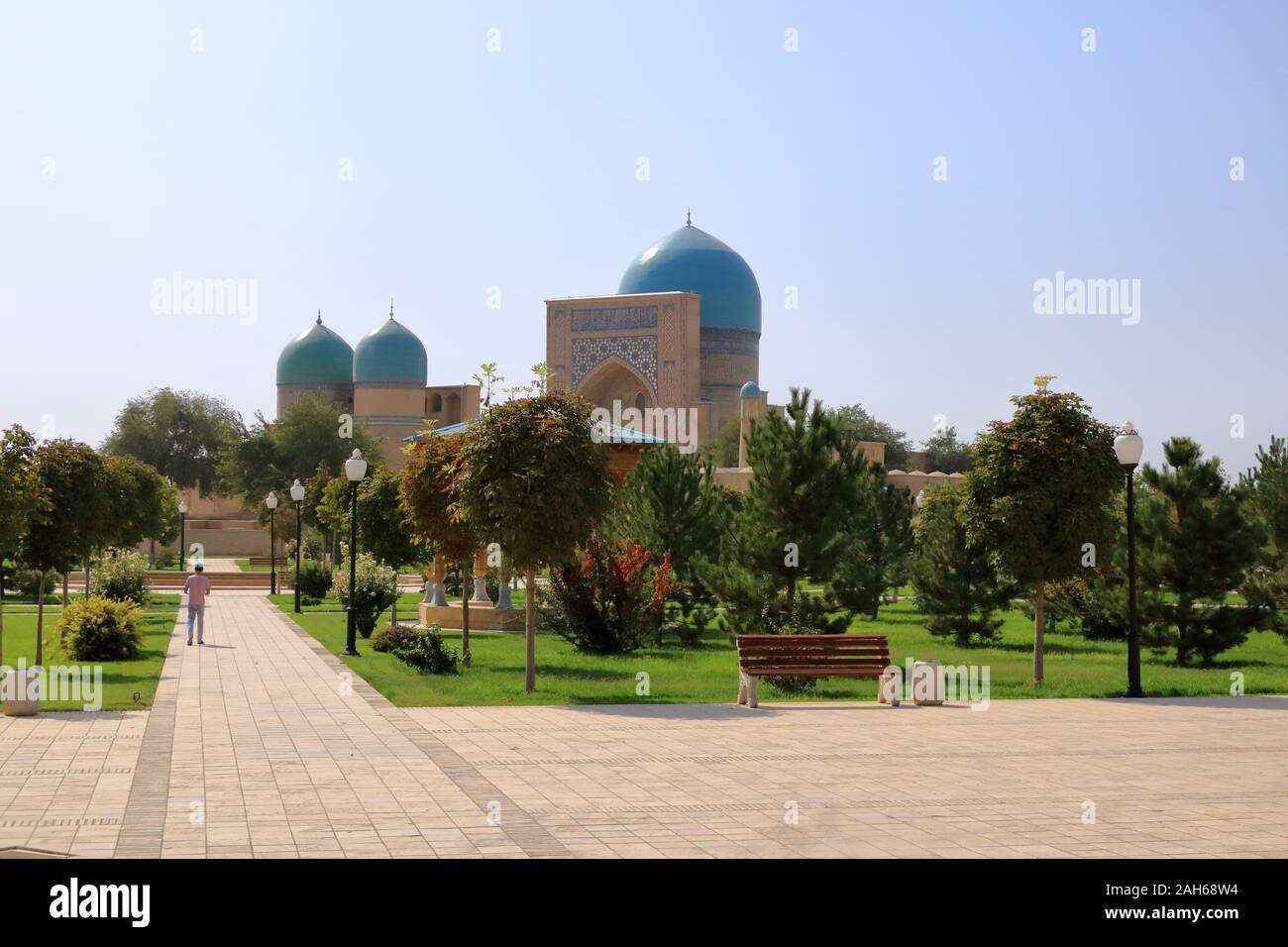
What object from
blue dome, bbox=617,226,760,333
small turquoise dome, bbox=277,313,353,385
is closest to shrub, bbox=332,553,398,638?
blue dome, bbox=617,226,760,333

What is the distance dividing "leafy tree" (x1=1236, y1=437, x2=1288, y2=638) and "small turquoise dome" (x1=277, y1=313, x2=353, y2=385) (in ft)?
190

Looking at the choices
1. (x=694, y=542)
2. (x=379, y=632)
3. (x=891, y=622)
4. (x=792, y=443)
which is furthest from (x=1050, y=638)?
(x=379, y=632)

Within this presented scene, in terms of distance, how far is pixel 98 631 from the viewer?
18625 millimetres

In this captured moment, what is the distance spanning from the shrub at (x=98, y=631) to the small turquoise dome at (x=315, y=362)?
192 feet

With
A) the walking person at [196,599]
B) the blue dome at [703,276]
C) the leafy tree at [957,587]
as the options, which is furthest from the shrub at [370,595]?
the blue dome at [703,276]

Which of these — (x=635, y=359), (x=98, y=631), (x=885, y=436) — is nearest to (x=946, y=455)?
(x=885, y=436)

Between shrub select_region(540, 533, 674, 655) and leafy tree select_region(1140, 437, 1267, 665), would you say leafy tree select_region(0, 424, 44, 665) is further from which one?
leafy tree select_region(1140, 437, 1267, 665)

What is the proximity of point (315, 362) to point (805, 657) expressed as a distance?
217 feet

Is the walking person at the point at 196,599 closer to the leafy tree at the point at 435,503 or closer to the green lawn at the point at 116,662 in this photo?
the green lawn at the point at 116,662

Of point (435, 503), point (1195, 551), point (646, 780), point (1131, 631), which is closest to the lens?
point (646, 780)

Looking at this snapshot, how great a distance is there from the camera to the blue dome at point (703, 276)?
222 feet

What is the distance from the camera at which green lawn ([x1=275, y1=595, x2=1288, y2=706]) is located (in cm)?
1509

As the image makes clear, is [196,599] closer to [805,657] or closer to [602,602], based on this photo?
[602,602]

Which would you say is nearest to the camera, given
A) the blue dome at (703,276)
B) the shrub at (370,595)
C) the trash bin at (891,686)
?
the trash bin at (891,686)
